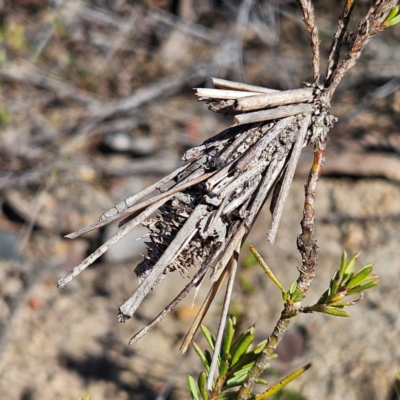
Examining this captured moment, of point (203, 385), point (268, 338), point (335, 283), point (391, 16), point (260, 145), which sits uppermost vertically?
point (391, 16)

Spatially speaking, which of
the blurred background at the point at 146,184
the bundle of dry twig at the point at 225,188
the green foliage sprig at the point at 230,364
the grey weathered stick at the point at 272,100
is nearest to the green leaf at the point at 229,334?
the green foliage sprig at the point at 230,364

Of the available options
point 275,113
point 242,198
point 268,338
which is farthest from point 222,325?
point 275,113

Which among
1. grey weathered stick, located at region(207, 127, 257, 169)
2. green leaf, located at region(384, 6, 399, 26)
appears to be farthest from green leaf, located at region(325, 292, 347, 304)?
green leaf, located at region(384, 6, 399, 26)

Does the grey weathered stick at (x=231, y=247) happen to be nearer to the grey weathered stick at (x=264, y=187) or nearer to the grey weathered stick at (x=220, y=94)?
the grey weathered stick at (x=264, y=187)

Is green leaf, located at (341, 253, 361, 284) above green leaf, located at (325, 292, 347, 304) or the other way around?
above

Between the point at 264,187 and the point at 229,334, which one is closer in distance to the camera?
the point at 264,187

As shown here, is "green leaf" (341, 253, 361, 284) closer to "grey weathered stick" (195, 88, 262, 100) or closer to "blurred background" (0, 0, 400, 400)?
"grey weathered stick" (195, 88, 262, 100)

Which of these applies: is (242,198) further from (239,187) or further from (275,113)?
(275,113)
